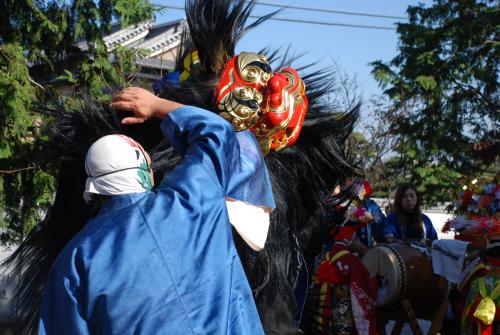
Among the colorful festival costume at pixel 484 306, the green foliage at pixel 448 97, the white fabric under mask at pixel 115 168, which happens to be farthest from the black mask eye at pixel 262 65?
the green foliage at pixel 448 97

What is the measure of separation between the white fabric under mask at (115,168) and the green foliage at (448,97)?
8458mm

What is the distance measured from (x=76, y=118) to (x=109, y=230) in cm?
87

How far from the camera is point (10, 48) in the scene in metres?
4.02

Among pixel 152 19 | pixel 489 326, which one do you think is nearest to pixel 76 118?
pixel 152 19

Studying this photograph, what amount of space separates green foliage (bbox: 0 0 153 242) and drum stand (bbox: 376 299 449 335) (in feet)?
8.76

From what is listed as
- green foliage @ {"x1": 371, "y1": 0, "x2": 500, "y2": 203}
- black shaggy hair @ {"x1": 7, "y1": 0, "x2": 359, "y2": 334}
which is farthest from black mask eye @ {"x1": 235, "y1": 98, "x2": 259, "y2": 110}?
green foliage @ {"x1": 371, "y1": 0, "x2": 500, "y2": 203}

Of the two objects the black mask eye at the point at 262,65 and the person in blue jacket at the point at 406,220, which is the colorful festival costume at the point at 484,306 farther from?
the black mask eye at the point at 262,65

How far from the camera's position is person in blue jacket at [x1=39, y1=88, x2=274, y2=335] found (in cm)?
153

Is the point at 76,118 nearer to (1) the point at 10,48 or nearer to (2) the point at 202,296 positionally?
(2) the point at 202,296

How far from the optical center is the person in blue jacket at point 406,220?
5.61m

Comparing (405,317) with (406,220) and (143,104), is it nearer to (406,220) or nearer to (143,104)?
(406,220)

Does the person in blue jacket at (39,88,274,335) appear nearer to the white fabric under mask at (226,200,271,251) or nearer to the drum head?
the white fabric under mask at (226,200,271,251)

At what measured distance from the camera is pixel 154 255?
158 centimetres

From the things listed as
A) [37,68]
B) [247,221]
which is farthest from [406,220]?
[247,221]
